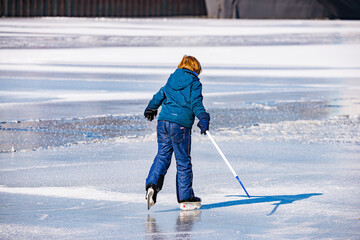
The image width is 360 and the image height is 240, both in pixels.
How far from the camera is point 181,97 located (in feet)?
20.4

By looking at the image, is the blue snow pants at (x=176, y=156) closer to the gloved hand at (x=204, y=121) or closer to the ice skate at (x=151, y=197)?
the ice skate at (x=151, y=197)

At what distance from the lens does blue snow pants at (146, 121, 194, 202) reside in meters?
6.25

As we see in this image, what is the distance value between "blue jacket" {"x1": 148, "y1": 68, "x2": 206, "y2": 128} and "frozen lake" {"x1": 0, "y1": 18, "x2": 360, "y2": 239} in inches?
30.5

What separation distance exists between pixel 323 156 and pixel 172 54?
1700cm

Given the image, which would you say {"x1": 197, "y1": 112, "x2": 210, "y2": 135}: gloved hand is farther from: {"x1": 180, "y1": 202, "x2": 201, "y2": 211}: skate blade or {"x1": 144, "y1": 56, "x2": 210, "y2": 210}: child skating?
{"x1": 180, "y1": 202, "x2": 201, "y2": 211}: skate blade

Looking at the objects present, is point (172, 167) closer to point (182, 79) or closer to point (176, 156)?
point (176, 156)

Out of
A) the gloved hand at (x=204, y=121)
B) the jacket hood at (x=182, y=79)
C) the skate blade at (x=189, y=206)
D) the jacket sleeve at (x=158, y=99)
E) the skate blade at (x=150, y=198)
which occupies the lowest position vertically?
the skate blade at (x=189, y=206)

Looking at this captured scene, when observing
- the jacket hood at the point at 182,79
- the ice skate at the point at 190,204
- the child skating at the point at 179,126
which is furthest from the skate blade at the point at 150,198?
the jacket hood at the point at 182,79

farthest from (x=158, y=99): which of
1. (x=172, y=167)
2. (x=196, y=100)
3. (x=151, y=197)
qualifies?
(x=172, y=167)

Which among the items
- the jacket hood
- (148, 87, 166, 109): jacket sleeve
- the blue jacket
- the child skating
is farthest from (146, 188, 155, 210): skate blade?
the jacket hood

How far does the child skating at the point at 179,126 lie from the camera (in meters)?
6.21

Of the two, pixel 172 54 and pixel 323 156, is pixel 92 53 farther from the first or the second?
pixel 323 156

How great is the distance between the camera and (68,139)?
10109 mm

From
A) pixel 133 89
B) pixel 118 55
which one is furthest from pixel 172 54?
pixel 133 89
